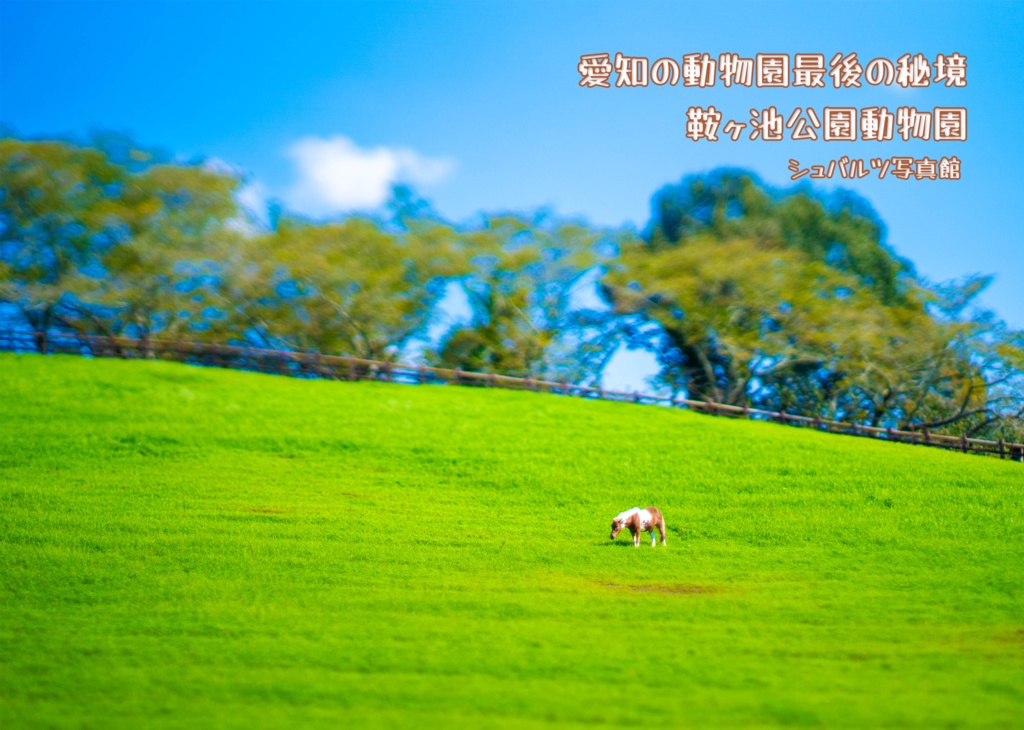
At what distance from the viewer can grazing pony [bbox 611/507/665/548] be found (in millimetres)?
15195

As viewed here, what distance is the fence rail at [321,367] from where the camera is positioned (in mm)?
34281

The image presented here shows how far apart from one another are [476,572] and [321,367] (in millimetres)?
24964

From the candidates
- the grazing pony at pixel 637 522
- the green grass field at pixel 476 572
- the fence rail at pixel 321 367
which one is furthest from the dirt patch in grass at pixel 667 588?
the fence rail at pixel 321 367

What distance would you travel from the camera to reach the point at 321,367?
120ft

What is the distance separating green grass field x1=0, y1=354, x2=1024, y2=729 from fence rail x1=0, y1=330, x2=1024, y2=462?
6131 mm

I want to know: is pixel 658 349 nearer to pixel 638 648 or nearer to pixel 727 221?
pixel 727 221

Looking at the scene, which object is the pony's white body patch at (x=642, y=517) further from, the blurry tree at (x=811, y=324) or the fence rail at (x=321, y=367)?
the blurry tree at (x=811, y=324)

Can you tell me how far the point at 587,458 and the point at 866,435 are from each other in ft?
52.0

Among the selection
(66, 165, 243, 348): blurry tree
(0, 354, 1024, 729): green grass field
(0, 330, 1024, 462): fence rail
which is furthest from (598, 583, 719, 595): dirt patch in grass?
(66, 165, 243, 348): blurry tree

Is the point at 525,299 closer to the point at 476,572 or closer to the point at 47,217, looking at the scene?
the point at 47,217

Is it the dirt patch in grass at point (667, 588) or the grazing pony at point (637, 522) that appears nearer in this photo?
the dirt patch in grass at point (667, 588)

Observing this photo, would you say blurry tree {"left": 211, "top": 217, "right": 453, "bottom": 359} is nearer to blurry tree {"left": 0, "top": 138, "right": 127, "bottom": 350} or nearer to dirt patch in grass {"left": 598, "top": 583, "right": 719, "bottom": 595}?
blurry tree {"left": 0, "top": 138, "right": 127, "bottom": 350}

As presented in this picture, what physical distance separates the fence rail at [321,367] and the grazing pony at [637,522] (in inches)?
780

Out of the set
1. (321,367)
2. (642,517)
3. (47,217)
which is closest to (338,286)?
(321,367)
